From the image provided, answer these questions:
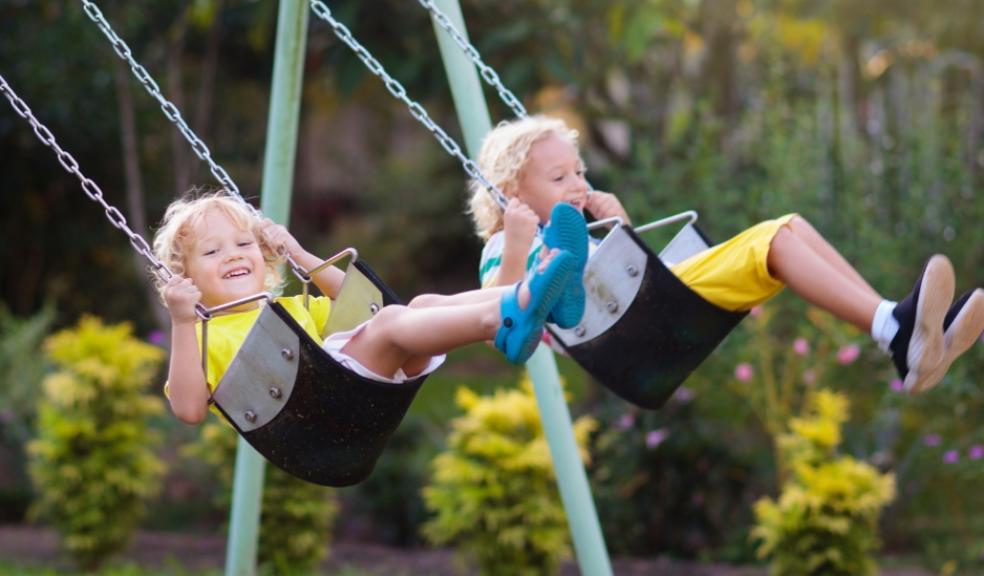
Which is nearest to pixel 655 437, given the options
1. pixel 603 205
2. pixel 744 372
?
pixel 744 372

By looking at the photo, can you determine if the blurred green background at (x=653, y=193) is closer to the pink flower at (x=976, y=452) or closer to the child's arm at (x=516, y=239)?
the pink flower at (x=976, y=452)

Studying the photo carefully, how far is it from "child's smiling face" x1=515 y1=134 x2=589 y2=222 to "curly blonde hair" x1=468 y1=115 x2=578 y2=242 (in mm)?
21

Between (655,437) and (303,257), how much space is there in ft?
9.16

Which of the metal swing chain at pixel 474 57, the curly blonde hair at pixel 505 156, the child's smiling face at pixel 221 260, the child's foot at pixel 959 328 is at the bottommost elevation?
the child's foot at pixel 959 328

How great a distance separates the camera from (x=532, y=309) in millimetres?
2863

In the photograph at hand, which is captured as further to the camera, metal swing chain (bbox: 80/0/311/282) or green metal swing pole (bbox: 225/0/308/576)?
green metal swing pole (bbox: 225/0/308/576)

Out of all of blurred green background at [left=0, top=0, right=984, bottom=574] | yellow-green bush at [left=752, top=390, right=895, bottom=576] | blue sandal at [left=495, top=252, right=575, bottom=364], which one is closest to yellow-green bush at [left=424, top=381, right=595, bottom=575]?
blurred green background at [left=0, top=0, right=984, bottom=574]

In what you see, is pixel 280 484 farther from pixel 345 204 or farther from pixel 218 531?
pixel 345 204

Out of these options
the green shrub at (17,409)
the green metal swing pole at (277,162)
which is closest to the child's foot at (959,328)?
the green metal swing pole at (277,162)

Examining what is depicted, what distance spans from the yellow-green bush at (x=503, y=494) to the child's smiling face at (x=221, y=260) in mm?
2204

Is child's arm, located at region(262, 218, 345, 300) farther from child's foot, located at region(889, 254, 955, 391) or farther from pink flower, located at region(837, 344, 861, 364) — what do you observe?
pink flower, located at region(837, 344, 861, 364)

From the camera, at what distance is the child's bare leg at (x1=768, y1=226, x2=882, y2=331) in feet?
10.6

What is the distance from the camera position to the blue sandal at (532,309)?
2.84 meters

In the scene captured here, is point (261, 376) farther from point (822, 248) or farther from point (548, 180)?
point (822, 248)
